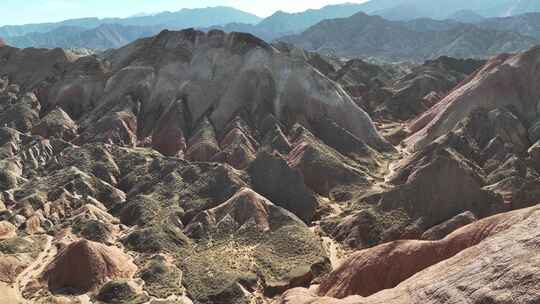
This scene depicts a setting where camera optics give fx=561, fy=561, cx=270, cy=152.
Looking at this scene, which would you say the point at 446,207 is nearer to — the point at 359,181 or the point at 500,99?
the point at 359,181

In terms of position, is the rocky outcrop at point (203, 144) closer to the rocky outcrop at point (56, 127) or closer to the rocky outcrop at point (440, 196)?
the rocky outcrop at point (56, 127)

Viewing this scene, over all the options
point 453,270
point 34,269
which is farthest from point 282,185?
point 453,270

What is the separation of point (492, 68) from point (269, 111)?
51284 millimetres

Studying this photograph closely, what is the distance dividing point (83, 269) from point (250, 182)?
98.3ft

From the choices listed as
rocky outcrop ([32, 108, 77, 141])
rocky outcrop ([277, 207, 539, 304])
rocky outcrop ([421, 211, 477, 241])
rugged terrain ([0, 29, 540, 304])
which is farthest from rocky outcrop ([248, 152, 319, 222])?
rocky outcrop ([32, 108, 77, 141])

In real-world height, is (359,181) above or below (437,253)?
→ below

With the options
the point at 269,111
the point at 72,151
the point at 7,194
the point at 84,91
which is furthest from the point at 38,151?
the point at 269,111

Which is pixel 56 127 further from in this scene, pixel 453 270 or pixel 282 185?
pixel 453 270

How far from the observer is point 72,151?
91000 millimetres

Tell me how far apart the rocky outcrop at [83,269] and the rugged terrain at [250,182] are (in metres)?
0.15

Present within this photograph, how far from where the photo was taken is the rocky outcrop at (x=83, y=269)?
55.1m

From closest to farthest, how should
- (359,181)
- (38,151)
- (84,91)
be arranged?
(359,181)
(38,151)
(84,91)

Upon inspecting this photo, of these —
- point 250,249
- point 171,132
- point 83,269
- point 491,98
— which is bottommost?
point 250,249

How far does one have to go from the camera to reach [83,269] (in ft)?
183
